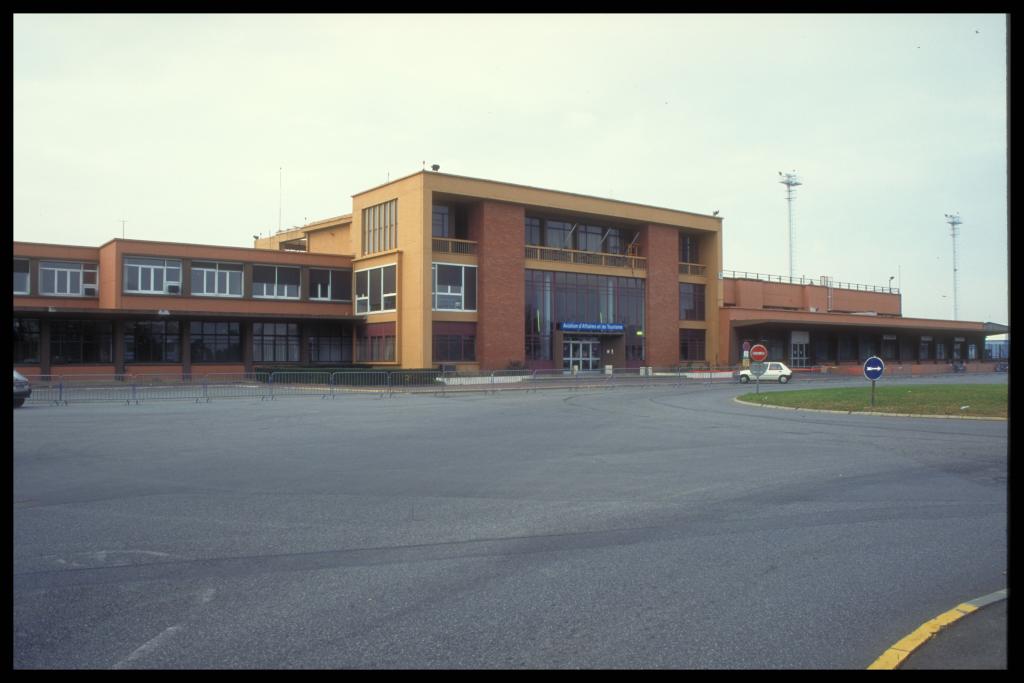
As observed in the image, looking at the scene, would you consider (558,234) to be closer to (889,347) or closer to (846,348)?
(846,348)

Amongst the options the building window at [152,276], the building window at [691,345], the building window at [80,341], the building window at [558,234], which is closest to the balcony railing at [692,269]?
the building window at [691,345]

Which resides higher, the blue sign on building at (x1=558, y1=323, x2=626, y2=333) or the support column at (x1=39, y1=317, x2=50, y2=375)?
the blue sign on building at (x1=558, y1=323, x2=626, y2=333)

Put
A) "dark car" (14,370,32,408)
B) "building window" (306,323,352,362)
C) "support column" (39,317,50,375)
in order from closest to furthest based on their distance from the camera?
"dark car" (14,370,32,408)
"support column" (39,317,50,375)
"building window" (306,323,352,362)

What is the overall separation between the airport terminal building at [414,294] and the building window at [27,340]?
8cm

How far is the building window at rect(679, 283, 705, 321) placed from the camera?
6731 centimetres

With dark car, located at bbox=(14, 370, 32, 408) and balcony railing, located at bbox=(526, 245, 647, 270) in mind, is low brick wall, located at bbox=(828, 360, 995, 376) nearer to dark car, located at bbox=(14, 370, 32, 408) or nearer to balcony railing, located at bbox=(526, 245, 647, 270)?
balcony railing, located at bbox=(526, 245, 647, 270)

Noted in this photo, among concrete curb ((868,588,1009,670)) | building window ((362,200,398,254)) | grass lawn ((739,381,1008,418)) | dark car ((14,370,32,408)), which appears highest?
building window ((362,200,398,254))

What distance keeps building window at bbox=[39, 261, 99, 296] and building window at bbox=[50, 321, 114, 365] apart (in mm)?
3123

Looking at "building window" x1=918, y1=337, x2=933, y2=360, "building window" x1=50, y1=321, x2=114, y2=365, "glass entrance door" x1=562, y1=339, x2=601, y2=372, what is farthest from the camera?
"building window" x1=918, y1=337, x2=933, y2=360

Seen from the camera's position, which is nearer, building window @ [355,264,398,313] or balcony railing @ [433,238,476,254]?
balcony railing @ [433,238,476,254]

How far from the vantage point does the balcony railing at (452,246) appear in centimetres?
5259

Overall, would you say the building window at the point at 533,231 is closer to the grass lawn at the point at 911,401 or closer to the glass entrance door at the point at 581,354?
the glass entrance door at the point at 581,354

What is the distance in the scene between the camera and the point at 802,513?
31.2 feet

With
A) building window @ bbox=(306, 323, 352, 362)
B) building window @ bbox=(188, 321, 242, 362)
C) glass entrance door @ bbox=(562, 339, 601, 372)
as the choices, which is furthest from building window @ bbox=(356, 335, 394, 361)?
glass entrance door @ bbox=(562, 339, 601, 372)
